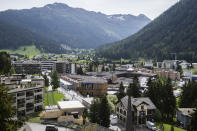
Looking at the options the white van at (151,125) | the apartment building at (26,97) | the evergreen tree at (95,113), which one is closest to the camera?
the evergreen tree at (95,113)

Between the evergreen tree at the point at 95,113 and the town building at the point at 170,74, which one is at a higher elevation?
the town building at the point at 170,74

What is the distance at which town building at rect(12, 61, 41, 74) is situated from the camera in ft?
446

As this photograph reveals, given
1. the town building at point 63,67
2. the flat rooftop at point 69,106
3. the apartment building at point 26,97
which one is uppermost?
the town building at point 63,67

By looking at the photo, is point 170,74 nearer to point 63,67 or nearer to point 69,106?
point 63,67

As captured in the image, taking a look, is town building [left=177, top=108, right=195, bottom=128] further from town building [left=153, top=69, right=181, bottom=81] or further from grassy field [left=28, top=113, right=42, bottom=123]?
town building [left=153, top=69, right=181, bottom=81]

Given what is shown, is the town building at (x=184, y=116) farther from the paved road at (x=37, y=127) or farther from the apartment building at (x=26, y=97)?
the apartment building at (x=26, y=97)

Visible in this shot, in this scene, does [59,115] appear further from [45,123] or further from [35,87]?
[35,87]

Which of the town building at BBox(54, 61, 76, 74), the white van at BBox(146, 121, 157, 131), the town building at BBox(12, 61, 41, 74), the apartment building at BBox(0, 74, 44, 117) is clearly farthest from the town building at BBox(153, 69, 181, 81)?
the apartment building at BBox(0, 74, 44, 117)

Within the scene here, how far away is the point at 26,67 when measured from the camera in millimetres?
137625

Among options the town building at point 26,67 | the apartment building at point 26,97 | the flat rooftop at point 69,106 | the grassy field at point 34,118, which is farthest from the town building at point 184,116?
the town building at point 26,67

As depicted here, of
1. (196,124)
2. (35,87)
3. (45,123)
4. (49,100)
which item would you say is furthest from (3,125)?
(49,100)

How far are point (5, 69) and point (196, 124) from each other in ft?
269

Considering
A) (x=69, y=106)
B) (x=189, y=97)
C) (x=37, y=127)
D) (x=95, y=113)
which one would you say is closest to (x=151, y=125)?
(x=95, y=113)

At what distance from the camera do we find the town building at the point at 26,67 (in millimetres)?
136000
